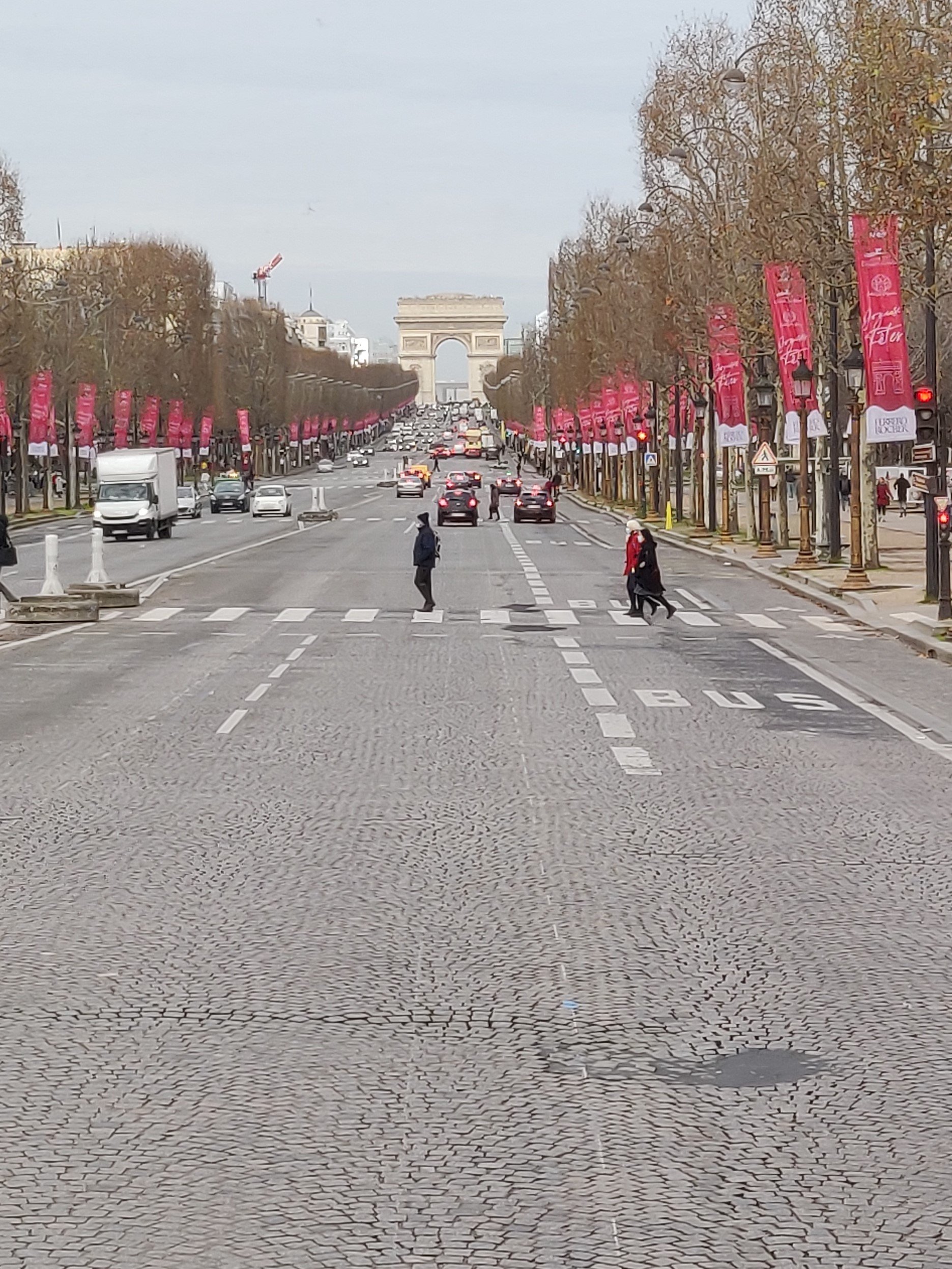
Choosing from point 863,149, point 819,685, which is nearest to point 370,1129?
point 819,685

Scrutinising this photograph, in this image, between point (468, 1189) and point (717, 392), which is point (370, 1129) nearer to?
point (468, 1189)

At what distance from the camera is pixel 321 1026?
7.70 meters

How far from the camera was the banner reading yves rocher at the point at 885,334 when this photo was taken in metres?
31.7

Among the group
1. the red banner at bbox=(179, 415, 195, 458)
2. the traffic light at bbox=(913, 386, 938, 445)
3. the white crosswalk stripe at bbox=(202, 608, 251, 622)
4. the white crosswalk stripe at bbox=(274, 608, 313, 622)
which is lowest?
the white crosswalk stripe at bbox=(274, 608, 313, 622)

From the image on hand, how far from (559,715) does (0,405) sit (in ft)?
203

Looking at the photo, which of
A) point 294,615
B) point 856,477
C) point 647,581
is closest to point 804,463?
point 856,477

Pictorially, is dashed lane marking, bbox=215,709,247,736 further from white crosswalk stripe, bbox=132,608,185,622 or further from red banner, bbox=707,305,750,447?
red banner, bbox=707,305,750,447

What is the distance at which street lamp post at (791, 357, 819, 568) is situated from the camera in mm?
41250

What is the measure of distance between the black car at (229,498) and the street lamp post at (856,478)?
2408 inches

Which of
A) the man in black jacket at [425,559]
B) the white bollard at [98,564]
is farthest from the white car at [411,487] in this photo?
the man in black jacket at [425,559]

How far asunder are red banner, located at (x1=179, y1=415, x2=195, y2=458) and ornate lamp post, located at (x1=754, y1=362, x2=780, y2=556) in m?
71.2

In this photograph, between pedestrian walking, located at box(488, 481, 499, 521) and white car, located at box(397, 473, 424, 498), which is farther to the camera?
white car, located at box(397, 473, 424, 498)

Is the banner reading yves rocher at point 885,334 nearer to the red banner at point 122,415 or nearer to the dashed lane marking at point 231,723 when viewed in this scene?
the dashed lane marking at point 231,723

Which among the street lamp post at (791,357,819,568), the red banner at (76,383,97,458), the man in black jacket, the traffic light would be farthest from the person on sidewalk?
the red banner at (76,383,97,458)
